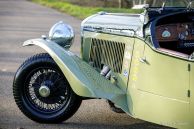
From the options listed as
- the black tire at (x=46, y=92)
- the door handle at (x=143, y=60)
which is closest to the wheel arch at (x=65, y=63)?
the black tire at (x=46, y=92)

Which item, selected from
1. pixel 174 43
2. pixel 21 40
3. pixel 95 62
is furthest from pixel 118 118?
pixel 21 40

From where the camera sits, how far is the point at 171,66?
209 inches

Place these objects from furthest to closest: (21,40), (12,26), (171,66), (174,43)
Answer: (12,26) → (21,40) → (174,43) → (171,66)

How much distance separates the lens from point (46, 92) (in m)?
6.22

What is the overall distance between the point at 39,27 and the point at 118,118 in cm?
1232

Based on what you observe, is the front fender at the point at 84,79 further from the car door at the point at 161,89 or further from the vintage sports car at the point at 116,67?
the car door at the point at 161,89

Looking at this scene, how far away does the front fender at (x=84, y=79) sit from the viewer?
5879 mm

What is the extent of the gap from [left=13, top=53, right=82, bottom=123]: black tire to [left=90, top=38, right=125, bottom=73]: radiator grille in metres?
0.52

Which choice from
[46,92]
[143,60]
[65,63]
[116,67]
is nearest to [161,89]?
[143,60]

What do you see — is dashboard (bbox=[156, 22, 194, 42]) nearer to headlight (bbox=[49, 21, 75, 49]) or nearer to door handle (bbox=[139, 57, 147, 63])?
door handle (bbox=[139, 57, 147, 63])

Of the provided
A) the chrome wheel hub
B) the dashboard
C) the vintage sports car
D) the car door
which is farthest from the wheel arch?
the dashboard

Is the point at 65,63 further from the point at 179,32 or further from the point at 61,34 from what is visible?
the point at 179,32

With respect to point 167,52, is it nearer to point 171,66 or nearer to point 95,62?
point 171,66

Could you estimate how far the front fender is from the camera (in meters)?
5.88
